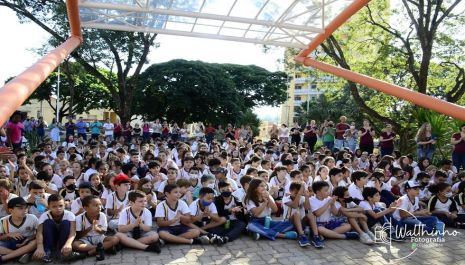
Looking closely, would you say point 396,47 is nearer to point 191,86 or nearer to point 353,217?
point 353,217

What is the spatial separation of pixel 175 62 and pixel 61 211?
71.1 ft

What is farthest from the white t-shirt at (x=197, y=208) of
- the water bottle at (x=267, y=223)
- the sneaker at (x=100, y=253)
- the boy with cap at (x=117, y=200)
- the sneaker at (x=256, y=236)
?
the sneaker at (x=100, y=253)

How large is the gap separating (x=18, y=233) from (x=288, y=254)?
3.45m

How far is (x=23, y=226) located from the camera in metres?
4.68

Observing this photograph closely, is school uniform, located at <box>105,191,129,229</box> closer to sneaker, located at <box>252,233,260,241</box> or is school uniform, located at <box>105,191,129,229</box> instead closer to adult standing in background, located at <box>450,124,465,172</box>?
sneaker, located at <box>252,233,260,241</box>

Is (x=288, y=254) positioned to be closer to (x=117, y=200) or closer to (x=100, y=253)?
(x=100, y=253)

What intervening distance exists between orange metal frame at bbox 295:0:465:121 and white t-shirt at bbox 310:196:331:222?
2.19m

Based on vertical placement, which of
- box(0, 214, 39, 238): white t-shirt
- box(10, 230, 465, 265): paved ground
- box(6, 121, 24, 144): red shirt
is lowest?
box(10, 230, 465, 265): paved ground

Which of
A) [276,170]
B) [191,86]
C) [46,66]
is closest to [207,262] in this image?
[276,170]

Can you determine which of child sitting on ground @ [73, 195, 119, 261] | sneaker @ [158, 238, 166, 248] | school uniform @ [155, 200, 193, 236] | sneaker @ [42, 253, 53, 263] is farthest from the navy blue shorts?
sneaker @ [42, 253, 53, 263]

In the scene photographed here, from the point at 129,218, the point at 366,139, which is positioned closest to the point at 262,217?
the point at 129,218

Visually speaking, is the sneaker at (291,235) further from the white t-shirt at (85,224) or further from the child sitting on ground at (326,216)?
the white t-shirt at (85,224)

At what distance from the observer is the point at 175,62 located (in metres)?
25.6

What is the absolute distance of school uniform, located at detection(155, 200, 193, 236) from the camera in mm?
5318
